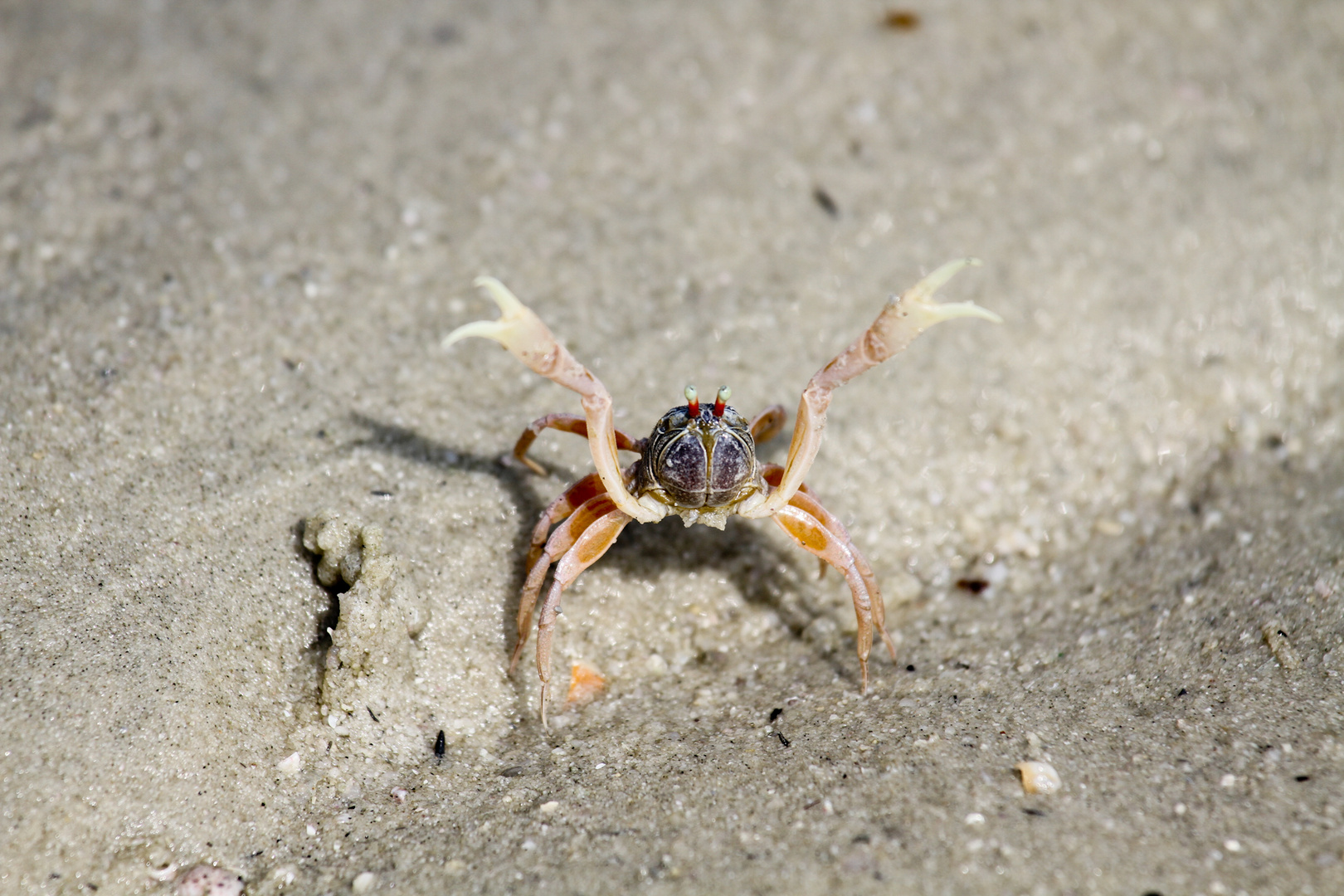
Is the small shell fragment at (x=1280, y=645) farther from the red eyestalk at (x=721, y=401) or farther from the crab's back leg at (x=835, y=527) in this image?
the red eyestalk at (x=721, y=401)

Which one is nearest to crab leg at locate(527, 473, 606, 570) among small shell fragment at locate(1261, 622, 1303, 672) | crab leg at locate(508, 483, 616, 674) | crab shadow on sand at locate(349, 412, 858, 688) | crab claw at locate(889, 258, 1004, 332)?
crab leg at locate(508, 483, 616, 674)

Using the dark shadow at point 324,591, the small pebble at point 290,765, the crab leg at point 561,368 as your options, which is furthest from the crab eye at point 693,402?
the small pebble at point 290,765

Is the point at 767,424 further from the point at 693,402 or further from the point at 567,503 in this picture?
the point at 567,503

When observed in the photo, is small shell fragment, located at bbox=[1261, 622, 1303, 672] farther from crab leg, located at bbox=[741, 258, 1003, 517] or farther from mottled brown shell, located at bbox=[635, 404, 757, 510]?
mottled brown shell, located at bbox=[635, 404, 757, 510]

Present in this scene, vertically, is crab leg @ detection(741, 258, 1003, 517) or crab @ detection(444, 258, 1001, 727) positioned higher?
crab leg @ detection(741, 258, 1003, 517)

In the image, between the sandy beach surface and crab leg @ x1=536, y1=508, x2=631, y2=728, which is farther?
crab leg @ x1=536, y1=508, x2=631, y2=728

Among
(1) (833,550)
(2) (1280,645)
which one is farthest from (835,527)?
(2) (1280,645)

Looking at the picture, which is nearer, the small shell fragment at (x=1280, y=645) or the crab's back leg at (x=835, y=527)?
the small shell fragment at (x=1280, y=645)
